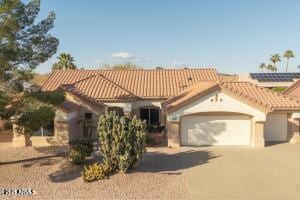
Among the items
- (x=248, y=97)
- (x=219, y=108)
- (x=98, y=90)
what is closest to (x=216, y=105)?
(x=219, y=108)

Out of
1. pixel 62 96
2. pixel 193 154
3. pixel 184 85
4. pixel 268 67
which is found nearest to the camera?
pixel 62 96

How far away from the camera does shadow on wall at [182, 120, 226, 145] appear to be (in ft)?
78.4

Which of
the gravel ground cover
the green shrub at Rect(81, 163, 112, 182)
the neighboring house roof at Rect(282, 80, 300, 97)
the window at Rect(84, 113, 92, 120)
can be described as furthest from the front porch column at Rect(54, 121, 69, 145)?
the neighboring house roof at Rect(282, 80, 300, 97)

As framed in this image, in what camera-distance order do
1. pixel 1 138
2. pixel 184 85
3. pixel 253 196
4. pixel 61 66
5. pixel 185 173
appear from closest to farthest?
1. pixel 253 196
2. pixel 185 173
3. pixel 1 138
4. pixel 184 85
5. pixel 61 66

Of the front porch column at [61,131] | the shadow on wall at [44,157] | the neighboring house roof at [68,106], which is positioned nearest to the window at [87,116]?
the neighboring house roof at [68,106]

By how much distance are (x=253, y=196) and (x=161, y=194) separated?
13.5 ft

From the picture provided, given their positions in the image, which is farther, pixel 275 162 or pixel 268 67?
pixel 268 67

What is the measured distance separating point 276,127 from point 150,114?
1175 cm

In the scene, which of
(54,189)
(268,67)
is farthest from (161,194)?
(268,67)

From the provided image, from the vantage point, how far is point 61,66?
5944 centimetres

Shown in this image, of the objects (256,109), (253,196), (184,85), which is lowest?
(253,196)

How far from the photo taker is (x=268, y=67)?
95.1m

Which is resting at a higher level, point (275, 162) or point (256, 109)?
point (256, 109)

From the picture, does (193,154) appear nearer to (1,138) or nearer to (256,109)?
(256,109)
